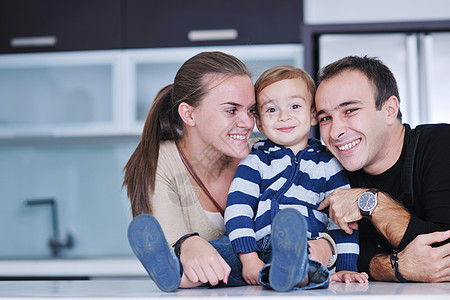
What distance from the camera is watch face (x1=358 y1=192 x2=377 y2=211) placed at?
1.32 m

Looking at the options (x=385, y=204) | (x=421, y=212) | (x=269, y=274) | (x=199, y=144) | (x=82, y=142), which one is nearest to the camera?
(x=269, y=274)

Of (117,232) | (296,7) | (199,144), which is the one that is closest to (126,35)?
(296,7)

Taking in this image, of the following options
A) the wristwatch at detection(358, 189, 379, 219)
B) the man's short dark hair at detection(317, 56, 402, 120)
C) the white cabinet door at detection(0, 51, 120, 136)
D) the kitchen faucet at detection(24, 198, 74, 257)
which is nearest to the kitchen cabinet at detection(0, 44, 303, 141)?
the white cabinet door at detection(0, 51, 120, 136)

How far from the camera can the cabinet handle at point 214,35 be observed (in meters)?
2.69

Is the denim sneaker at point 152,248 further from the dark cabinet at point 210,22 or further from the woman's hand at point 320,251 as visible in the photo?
the dark cabinet at point 210,22

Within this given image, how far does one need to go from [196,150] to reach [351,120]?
469 millimetres

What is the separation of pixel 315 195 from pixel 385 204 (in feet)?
0.60

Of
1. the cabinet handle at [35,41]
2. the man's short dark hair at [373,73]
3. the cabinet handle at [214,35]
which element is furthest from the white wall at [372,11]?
the cabinet handle at [35,41]

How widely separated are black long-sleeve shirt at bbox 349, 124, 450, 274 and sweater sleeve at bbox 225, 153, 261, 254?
13.9 inches

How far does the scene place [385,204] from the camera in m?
1.33

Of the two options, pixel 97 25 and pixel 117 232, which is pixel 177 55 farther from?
pixel 117 232

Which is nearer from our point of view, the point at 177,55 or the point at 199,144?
the point at 199,144

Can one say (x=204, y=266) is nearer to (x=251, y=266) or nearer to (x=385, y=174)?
(x=251, y=266)

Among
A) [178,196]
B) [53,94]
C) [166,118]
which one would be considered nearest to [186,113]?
[166,118]
